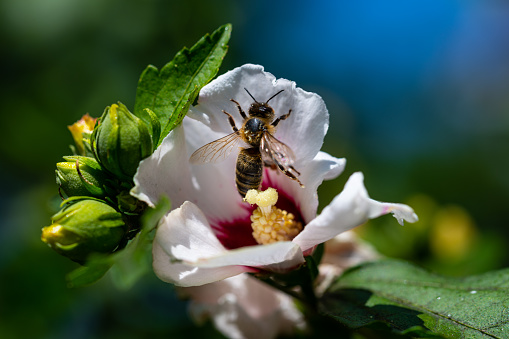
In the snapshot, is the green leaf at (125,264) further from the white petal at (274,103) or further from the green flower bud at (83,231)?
the white petal at (274,103)

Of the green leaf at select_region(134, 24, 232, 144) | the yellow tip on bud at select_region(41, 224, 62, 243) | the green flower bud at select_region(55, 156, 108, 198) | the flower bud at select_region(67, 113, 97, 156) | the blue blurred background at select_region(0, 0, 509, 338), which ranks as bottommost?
the blue blurred background at select_region(0, 0, 509, 338)

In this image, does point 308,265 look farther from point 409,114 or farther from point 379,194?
point 409,114

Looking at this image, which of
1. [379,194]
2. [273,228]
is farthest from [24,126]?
[273,228]

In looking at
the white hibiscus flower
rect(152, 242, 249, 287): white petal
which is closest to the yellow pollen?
the white hibiscus flower

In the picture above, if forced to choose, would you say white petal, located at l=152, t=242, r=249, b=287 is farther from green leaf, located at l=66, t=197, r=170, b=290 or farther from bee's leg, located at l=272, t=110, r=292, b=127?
bee's leg, located at l=272, t=110, r=292, b=127

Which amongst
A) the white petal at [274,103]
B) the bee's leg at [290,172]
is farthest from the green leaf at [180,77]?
the bee's leg at [290,172]

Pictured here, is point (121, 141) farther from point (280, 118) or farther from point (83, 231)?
point (280, 118)
